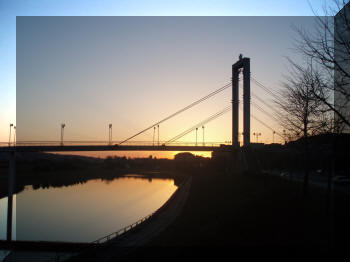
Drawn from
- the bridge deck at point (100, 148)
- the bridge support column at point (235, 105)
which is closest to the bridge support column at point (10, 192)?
the bridge deck at point (100, 148)

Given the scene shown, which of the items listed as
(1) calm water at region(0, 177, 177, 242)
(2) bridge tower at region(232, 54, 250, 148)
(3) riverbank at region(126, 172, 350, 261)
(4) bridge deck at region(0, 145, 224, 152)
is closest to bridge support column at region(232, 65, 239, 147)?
(2) bridge tower at region(232, 54, 250, 148)

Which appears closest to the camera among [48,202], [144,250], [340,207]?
[340,207]

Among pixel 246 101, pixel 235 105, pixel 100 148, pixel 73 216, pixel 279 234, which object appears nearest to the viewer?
pixel 279 234

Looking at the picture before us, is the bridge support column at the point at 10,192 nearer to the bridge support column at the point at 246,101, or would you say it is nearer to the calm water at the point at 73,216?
the calm water at the point at 73,216

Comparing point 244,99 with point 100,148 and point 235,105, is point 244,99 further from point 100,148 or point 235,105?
point 100,148

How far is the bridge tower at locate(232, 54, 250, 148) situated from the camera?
2661 centimetres

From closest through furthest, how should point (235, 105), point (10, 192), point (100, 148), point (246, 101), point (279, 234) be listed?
point (279, 234)
point (10, 192)
point (246, 101)
point (235, 105)
point (100, 148)

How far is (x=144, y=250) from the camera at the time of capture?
991 cm

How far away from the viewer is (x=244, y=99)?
27.1 meters

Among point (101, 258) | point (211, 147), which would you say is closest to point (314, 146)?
point (101, 258)

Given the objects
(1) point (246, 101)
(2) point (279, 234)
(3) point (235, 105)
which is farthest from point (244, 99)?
(2) point (279, 234)

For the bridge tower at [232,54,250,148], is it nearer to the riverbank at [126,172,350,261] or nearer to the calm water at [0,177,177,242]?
the calm water at [0,177,177,242]

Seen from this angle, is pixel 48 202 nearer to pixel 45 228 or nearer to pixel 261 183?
pixel 45 228

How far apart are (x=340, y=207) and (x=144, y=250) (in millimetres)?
6187
